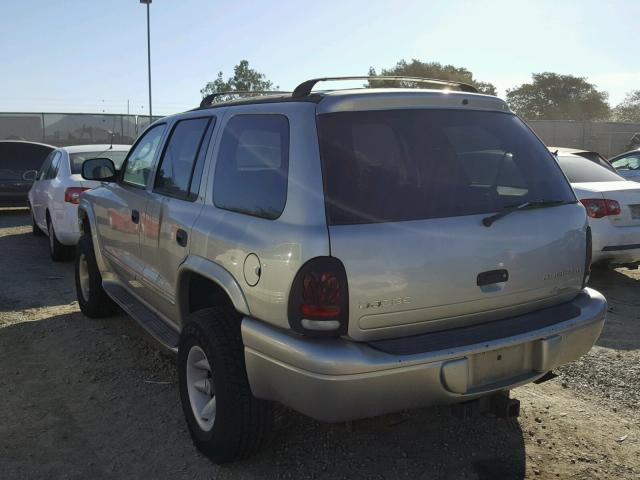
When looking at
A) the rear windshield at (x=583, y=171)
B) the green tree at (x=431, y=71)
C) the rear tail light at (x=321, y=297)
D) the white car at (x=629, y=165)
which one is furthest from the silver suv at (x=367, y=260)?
the green tree at (x=431, y=71)

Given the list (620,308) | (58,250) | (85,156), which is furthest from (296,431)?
(85,156)

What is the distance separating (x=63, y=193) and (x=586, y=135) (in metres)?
36.3

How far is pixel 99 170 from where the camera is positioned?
16.7 ft

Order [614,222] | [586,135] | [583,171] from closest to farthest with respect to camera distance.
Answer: [614,222] < [583,171] < [586,135]

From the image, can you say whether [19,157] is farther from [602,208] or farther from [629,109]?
[629,109]

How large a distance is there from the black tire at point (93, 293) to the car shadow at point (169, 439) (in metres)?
1.09

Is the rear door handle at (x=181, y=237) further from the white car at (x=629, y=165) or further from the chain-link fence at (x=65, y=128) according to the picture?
the chain-link fence at (x=65, y=128)

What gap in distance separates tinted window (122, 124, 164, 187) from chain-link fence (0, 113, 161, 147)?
941 inches

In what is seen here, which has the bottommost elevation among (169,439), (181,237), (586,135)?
(169,439)

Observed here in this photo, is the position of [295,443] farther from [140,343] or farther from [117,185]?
[117,185]

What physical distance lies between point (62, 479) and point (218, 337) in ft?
3.59

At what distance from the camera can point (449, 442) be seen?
3424 mm

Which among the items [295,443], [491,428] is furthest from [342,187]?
[491,428]

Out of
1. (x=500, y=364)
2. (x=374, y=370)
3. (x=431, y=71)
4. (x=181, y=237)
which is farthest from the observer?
(x=431, y=71)
